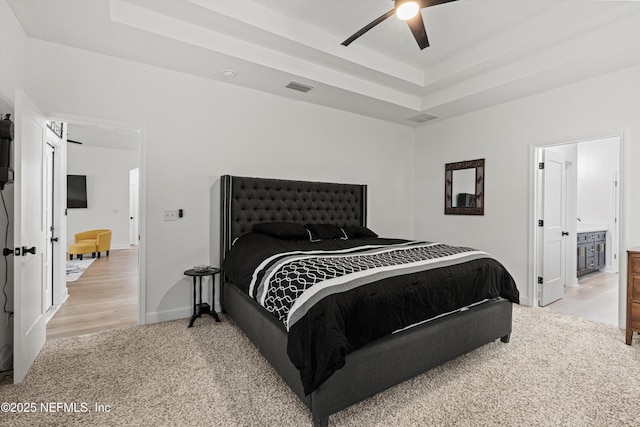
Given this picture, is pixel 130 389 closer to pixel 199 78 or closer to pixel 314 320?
pixel 314 320

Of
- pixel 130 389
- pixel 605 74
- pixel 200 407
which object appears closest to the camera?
pixel 200 407

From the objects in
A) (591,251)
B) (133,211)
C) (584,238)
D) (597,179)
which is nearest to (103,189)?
(133,211)

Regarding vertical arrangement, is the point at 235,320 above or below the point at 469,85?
below

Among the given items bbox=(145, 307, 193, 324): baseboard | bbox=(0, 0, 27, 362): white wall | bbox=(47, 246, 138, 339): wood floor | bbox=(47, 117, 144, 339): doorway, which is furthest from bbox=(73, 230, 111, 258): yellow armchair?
bbox=(0, 0, 27, 362): white wall

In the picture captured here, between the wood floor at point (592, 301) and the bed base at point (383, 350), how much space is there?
169 cm

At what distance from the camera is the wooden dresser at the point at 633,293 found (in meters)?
→ 2.77

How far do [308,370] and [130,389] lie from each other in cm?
135

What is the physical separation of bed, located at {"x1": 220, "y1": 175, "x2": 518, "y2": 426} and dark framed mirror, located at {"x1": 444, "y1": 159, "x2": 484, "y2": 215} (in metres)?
1.72

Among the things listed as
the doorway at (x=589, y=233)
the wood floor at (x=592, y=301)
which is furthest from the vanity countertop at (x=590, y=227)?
the wood floor at (x=592, y=301)

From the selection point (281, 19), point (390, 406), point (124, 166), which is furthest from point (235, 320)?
point (124, 166)

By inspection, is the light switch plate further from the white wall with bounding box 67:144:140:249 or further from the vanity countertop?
the white wall with bounding box 67:144:140:249

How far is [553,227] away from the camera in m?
4.16

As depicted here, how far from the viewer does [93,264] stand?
21.2ft

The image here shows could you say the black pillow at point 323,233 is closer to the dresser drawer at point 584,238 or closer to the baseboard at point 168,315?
the baseboard at point 168,315
